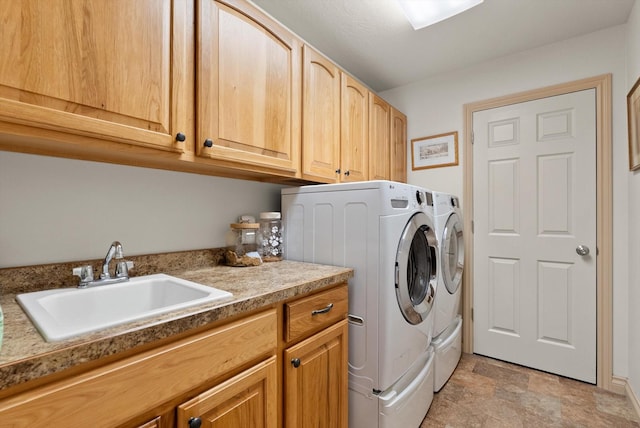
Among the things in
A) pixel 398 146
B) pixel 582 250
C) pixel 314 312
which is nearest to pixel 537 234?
pixel 582 250

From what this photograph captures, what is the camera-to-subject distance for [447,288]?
2000 mm

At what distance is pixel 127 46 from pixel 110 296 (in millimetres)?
859

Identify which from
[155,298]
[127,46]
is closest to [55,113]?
[127,46]

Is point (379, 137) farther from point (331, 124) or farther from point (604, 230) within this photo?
point (604, 230)

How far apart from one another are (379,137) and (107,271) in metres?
1.94

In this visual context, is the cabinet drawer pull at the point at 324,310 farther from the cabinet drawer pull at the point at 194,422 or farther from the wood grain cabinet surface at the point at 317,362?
the cabinet drawer pull at the point at 194,422

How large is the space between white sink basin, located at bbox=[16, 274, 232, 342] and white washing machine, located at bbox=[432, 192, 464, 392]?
1431 millimetres

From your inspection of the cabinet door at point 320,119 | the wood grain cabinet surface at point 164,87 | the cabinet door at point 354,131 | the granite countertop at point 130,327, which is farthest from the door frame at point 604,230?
the granite countertop at point 130,327

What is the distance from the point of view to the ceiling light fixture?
165 cm

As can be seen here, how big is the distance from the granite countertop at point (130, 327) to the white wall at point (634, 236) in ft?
6.00

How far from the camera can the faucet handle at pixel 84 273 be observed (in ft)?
3.48

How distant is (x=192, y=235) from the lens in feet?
4.91

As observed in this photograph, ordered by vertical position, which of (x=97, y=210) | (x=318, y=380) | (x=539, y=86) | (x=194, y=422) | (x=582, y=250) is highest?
(x=539, y=86)

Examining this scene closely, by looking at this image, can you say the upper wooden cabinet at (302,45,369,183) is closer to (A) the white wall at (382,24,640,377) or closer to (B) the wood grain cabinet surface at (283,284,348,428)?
(B) the wood grain cabinet surface at (283,284,348,428)
